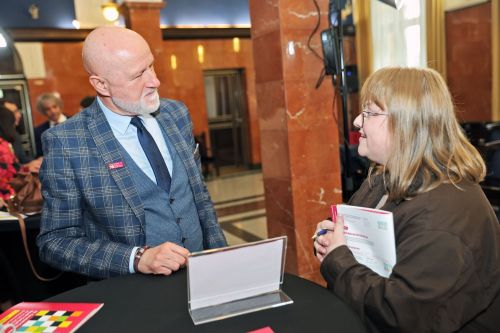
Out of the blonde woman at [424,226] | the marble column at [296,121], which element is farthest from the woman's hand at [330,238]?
the marble column at [296,121]

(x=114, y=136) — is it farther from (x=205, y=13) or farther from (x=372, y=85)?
(x=205, y=13)

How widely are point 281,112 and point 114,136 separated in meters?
1.78

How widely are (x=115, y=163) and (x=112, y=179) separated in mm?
63

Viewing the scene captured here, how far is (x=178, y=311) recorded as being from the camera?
1250mm

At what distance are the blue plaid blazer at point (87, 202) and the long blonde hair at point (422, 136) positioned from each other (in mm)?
971

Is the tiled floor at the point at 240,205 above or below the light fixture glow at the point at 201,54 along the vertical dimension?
A: below

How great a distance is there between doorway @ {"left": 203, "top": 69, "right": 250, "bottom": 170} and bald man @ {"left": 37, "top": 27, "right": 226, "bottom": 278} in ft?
27.3

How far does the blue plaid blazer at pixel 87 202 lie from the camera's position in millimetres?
1605

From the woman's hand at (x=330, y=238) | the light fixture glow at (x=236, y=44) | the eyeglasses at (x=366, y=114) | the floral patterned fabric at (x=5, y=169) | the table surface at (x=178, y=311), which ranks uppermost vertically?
the light fixture glow at (x=236, y=44)

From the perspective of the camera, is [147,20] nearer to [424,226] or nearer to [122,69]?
[122,69]

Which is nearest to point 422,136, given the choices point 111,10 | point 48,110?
point 48,110

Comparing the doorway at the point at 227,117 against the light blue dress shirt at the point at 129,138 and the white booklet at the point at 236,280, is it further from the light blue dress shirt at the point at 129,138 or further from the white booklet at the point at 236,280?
the white booklet at the point at 236,280

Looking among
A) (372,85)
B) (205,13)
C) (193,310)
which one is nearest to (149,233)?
(193,310)

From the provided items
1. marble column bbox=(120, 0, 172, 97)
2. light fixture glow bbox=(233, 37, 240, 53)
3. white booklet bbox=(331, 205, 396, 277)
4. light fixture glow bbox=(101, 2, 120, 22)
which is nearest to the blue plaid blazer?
white booklet bbox=(331, 205, 396, 277)
